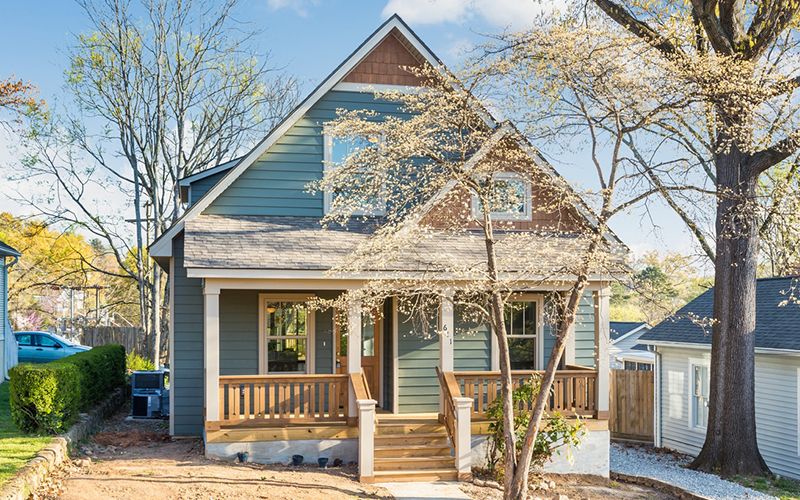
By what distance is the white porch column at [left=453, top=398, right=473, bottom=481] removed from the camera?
38.3 ft

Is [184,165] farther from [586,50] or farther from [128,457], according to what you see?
[586,50]

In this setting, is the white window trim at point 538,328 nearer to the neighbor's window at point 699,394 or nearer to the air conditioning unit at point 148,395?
the neighbor's window at point 699,394

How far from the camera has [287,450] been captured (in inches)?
473

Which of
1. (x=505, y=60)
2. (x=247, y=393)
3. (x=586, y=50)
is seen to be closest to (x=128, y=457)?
(x=247, y=393)

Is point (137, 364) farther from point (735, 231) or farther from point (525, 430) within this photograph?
point (735, 231)

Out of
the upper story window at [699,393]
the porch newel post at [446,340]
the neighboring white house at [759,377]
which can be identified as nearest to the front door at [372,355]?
the porch newel post at [446,340]

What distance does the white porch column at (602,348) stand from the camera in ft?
42.3

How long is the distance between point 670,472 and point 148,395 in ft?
35.9

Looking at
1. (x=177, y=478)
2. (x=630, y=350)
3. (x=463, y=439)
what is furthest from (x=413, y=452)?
(x=630, y=350)

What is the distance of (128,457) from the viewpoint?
464 inches

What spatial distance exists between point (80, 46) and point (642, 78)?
20.0 m

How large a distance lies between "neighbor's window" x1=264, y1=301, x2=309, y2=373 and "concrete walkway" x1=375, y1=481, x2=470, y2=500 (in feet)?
12.3

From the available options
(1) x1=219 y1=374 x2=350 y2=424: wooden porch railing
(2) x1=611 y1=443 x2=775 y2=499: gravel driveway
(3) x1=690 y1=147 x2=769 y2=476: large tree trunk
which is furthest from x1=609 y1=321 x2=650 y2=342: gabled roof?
(1) x1=219 y1=374 x2=350 y2=424: wooden porch railing

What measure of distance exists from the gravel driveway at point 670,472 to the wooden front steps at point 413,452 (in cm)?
401
